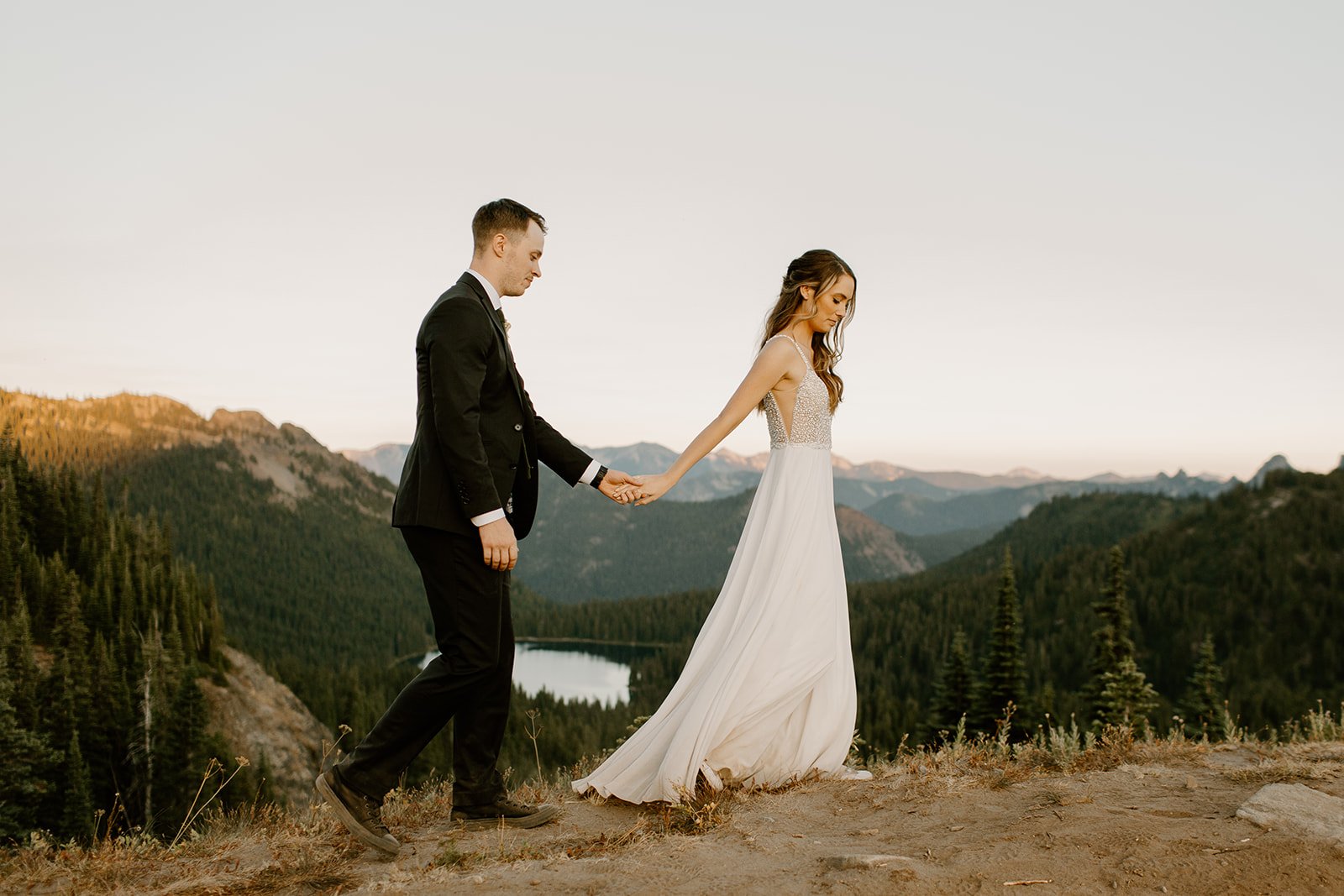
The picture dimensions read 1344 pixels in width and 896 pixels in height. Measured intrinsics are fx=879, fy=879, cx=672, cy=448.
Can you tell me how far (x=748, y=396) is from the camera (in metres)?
6.36

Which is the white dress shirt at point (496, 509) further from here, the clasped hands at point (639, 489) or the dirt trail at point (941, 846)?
the dirt trail at point (941, 846)

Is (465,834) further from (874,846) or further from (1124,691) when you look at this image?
(1124,691)

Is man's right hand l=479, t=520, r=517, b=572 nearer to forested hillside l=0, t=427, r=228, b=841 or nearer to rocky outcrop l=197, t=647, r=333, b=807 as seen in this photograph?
forested hillside l=0, t=427, r=228, b=841

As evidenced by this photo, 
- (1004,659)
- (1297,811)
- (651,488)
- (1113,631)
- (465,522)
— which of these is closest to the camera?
(1297,811)

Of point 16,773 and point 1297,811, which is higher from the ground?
point 1297,811

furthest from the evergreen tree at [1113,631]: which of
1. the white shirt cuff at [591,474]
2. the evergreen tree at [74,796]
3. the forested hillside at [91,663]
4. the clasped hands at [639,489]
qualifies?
the evergreen tree at [74,796]

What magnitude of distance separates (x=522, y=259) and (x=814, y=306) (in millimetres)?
2243

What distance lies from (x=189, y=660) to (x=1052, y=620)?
94.2m

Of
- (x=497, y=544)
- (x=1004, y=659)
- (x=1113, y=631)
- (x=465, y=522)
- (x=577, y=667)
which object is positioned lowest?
(x=577, y=667)

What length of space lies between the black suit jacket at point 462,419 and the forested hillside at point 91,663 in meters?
36.6

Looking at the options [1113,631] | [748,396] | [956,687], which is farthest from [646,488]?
[956,687]

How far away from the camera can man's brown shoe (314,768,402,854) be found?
4.98 metres

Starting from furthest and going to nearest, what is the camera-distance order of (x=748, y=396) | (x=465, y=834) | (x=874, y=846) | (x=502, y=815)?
(x=748, y=396) < (x=502, y=815) < (x=465, y=834) < (x=874, y=846)

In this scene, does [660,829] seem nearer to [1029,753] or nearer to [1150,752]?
[1029,753]
